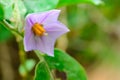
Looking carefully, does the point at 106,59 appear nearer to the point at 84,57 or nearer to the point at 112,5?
the point at 84,57

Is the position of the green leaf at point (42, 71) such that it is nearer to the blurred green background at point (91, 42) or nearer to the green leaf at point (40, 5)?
the green leaf at point (40, 5)

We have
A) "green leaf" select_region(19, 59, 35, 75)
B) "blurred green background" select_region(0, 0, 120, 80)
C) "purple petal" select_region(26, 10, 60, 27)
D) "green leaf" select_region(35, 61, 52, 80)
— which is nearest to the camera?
"purple petal" select_region(26, 10, 60, 27)

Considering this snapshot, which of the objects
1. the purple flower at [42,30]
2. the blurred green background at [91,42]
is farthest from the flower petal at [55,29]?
the blurred green background at [91,42]

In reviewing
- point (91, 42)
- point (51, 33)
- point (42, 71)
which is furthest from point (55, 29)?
point (91, 42)

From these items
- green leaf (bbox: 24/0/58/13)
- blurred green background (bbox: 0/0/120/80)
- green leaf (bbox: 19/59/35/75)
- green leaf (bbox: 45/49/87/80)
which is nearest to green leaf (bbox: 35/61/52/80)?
green leaf (bbox: 45/49/87/80)

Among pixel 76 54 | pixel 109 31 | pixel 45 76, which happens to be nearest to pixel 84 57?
pixel 76 54

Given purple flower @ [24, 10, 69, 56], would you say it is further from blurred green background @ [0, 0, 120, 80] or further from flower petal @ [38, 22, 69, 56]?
blurred green background @ [0, 0, 120, 80]
